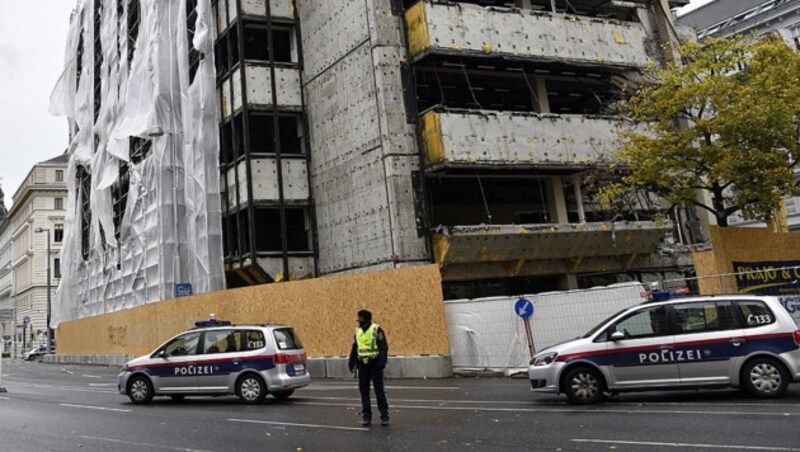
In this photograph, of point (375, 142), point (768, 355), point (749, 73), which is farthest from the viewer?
point (375, 142)

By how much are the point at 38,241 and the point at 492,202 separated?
258 feet

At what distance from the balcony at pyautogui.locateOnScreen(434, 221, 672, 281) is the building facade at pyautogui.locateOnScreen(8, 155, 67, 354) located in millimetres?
74365

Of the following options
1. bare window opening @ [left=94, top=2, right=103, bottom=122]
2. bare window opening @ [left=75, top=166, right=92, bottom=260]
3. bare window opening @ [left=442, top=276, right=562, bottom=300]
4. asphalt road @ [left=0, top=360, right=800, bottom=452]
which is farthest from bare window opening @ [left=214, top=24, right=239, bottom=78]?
bare window opening @ [left=75, top=166, right=92, bottom=260]

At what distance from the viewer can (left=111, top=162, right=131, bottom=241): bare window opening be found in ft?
114

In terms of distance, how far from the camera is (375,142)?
21219 mm

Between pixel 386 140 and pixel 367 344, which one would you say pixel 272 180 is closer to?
pixel 386 140

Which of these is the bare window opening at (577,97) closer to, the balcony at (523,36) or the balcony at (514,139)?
the balcony at (523,36)

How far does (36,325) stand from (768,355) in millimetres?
87361

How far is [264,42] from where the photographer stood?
27.0m

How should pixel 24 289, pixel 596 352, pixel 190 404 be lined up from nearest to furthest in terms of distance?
pixel 596 352 < pixel 190 404 < pixel 24 289

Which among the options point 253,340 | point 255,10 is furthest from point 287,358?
point 255,10

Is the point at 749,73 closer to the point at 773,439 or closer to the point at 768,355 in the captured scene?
the point at 768,355

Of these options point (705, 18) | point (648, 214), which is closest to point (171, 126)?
point (648, 214)

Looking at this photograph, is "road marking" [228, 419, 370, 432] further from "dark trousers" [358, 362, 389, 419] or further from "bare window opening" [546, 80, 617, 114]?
"bare window opening" [546, 80, 617, 114]
